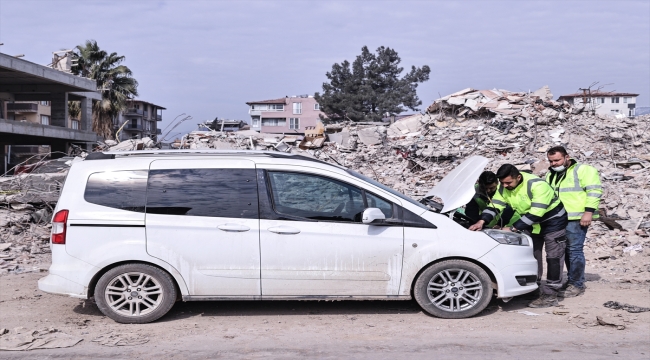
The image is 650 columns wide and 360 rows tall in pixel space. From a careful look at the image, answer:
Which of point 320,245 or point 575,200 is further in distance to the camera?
point 575,200

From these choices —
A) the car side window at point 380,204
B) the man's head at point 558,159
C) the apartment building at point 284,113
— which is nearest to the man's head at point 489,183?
the man's head at point 558,159

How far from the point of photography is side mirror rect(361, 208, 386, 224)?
6000 millimetres

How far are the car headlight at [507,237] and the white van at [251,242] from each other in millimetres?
36

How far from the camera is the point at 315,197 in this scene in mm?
6215

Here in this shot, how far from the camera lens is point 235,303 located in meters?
7.03

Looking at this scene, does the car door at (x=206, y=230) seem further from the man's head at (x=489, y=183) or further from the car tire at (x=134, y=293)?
the man's head at (x=489, y=183)

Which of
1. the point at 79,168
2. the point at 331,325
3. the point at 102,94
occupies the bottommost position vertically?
the point at 331,325

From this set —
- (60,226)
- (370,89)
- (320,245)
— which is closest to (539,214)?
(320,245)

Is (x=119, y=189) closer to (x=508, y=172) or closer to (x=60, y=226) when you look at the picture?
(x=60, y=226)

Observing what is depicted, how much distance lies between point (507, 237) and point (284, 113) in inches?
3204

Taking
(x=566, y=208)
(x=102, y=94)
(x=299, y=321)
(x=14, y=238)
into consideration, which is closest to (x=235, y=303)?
(x=299, y=321)

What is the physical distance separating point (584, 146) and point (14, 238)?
17382 millimetres

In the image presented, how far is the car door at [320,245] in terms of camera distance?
6102 millimetres

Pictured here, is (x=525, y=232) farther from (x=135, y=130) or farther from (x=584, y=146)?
(x=135, y=130)
